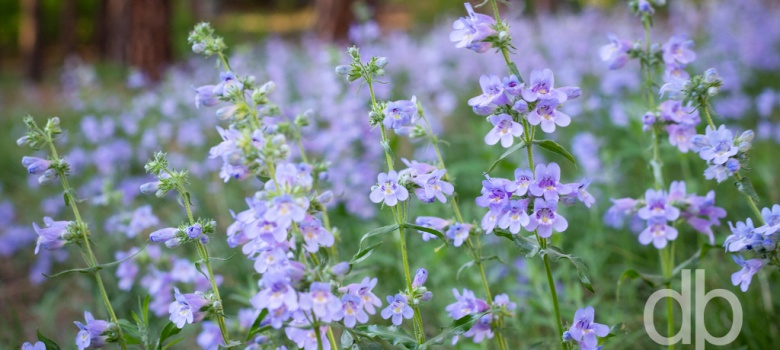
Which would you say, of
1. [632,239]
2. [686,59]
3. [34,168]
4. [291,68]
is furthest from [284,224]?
[291,68]

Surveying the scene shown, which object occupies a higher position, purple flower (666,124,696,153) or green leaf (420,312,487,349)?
purple flower (666,124,696,153)

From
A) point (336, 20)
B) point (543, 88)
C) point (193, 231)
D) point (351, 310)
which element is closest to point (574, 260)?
point (543, 88)

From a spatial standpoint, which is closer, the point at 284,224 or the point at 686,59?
the point at 284,224

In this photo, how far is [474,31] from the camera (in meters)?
1.78

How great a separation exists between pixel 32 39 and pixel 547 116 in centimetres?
1535

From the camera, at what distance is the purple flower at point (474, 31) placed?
1.76 m

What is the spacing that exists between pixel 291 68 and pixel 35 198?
3.03m

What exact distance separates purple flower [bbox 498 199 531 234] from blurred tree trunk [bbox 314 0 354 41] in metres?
7.76

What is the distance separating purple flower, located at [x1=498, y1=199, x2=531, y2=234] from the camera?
5.59 feet

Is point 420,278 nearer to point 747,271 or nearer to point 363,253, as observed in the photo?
point 363,253

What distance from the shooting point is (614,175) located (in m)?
4.13

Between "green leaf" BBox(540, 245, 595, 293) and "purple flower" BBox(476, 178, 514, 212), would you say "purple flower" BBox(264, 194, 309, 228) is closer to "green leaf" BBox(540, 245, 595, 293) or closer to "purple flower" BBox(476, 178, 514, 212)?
"purple flower" BBox(476, 178, 514, 212)

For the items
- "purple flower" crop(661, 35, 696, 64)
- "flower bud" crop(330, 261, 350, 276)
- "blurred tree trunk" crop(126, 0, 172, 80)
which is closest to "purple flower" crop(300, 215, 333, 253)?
"flower bud" crop(330, 261, 350, 276)

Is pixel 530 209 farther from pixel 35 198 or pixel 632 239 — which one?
pixel 35 198
